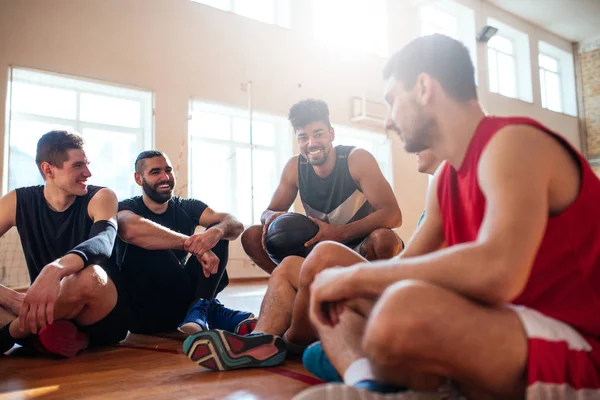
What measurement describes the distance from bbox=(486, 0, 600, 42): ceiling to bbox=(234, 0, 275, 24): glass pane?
5209mm

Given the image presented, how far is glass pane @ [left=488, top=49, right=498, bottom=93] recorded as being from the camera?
1103 centimetres

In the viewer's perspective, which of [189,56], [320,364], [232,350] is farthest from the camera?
[189,56]

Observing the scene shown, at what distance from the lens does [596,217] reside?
1079mm

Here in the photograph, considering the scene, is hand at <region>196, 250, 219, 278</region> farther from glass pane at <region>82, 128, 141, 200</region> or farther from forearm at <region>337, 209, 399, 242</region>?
glass pane at <region>82, 128, 141, 200</region>

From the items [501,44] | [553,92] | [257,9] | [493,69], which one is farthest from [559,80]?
[257,9]

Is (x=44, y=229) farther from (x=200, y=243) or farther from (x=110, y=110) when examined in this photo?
(x=110, y=110)

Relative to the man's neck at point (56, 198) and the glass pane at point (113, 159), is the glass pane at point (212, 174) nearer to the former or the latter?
the glass pane at point (113, 159)

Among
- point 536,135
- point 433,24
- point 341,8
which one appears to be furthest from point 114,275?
point 433,24

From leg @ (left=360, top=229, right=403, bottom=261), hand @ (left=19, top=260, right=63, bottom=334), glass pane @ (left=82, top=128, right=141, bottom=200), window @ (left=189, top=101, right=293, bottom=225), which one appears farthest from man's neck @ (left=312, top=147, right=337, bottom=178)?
window @ (left=189, top=101, right=293, bottom=225)

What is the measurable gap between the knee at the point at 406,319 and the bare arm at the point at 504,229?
0.18 ft

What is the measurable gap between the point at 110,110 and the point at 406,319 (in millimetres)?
6120

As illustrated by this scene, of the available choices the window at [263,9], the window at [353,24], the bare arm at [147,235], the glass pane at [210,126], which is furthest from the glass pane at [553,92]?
the bare arm at [147,235]

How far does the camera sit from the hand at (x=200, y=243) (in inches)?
106

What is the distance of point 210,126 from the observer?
7234 mm
